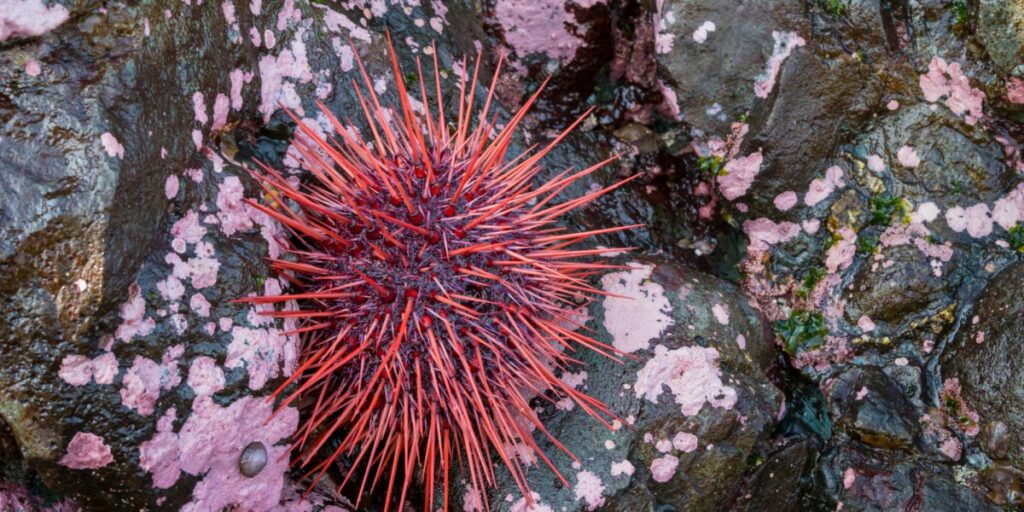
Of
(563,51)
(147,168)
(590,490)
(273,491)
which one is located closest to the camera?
(147,168)

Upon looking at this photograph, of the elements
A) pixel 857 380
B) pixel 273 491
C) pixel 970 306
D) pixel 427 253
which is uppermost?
pixel 427 253

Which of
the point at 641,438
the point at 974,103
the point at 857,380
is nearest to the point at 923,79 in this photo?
the point at 974,103

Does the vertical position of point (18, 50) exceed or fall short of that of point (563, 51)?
it exceeds it

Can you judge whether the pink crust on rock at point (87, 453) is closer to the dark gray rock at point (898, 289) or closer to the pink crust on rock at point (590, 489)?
the pink crust on rock at point (590, 489)

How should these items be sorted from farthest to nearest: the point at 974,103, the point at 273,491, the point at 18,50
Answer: the point at 974,103 → the point at 273,491 → the point at 18,50

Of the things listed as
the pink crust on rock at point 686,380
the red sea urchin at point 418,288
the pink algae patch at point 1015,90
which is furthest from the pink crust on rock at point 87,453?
the pink algae patch at point 1015,90

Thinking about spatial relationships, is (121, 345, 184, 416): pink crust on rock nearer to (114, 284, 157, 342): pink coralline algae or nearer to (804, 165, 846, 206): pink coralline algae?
(114, 284, 157, 342): pink coralline algae

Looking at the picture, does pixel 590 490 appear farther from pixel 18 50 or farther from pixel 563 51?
pixel 18 50
